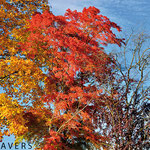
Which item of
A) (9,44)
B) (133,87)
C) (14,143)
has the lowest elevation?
(14,143)

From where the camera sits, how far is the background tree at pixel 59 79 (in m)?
8.90

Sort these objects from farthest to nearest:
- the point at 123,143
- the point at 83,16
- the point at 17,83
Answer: the point at 83,16
the point at 17,83
the point at 123,143

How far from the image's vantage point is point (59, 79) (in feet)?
36.0

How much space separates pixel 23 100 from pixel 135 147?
18.1ft

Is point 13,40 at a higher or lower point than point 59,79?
higher

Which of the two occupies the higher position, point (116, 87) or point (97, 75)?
point (97, 75)

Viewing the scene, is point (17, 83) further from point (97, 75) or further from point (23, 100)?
point (97, 75)

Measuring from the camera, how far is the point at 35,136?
1002cm

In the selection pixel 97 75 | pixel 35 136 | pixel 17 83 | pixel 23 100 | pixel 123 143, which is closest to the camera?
pixel 123 143

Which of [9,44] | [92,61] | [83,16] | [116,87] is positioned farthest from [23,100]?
[83,16]

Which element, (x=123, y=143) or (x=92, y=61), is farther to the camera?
(x=92, y=61)

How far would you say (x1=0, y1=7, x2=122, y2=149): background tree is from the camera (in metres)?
8.90

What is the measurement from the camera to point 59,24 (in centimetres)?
1134

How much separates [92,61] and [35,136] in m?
4.85
